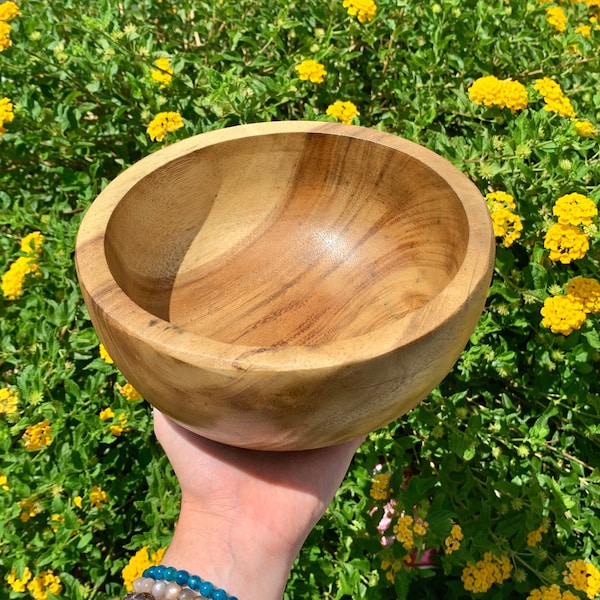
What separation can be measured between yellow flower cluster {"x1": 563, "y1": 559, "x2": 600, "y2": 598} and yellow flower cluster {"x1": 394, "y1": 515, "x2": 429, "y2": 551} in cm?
26

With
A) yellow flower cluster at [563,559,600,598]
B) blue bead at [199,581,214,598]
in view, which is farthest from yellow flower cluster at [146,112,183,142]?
yellow flower cluster at [563,559,600,598]

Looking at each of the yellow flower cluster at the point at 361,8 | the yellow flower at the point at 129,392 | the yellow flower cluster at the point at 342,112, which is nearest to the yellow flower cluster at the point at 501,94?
the yellow flower cluster at the point at 342,112

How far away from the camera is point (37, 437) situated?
1035 millimetres

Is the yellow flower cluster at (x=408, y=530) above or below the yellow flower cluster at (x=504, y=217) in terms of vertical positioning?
below

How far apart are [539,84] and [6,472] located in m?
1.23

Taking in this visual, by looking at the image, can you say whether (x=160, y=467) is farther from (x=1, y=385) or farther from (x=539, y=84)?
(x=539, y=84)

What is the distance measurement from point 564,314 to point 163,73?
0.98m

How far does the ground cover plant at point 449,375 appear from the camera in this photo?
39.6 inches

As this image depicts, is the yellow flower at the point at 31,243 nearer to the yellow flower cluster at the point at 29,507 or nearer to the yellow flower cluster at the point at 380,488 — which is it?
the yellow flower cluster at the point at 29,507

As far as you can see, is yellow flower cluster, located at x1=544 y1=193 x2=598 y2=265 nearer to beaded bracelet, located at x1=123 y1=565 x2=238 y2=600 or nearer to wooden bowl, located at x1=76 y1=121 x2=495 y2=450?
wooden bowl, located at x1=76 y1=121 x2=495 y2=450

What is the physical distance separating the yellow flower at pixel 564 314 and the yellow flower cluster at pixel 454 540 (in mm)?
360

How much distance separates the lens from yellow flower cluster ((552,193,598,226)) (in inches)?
38.3

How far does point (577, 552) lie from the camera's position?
1.10m

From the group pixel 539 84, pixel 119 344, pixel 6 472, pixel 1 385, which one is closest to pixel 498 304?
pixel 539 84
